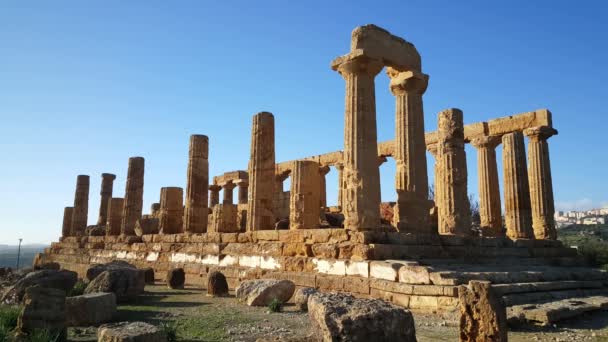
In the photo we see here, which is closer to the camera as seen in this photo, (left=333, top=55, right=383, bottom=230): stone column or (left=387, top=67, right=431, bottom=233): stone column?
(left=333, top=55, right=383, bottom=230): stone column

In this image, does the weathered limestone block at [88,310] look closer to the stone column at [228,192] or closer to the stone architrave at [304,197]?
the stone architrave at [304,197]

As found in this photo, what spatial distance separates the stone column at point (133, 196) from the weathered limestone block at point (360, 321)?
20.1 metres

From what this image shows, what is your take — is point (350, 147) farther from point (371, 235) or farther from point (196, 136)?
point (196, 136)

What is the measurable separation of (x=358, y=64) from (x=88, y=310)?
874 centimetres

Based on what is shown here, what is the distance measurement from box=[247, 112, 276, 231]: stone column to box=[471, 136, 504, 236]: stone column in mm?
9002

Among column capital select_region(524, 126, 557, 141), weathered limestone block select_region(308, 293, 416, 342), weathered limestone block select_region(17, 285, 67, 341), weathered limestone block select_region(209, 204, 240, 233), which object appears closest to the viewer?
weathered limestone block select_region(308, 293, 416, 342)

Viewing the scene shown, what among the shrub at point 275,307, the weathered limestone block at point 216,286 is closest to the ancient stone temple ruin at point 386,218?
the weathered limestone block at point 216,286

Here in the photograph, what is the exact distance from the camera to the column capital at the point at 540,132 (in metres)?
19.2

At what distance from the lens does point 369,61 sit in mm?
12898

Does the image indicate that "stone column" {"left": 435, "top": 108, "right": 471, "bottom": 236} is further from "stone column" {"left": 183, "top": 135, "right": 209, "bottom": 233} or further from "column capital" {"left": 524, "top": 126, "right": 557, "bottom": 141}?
"stone column" {"left": 183, "top": 135, "right": 209, "bottom": 233}

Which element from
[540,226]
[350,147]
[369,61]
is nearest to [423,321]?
[350,147]

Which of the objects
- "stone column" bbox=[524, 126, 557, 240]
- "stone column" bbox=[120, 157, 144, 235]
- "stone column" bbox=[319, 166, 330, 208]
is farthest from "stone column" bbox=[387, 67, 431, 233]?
"stone column" bbox=[120, 157, 144, 235]

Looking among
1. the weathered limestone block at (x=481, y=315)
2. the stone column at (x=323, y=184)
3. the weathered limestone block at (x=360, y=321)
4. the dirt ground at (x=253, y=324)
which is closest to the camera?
the weathered limestone block at (x=360, y=321)

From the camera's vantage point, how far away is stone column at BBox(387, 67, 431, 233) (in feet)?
44.9
